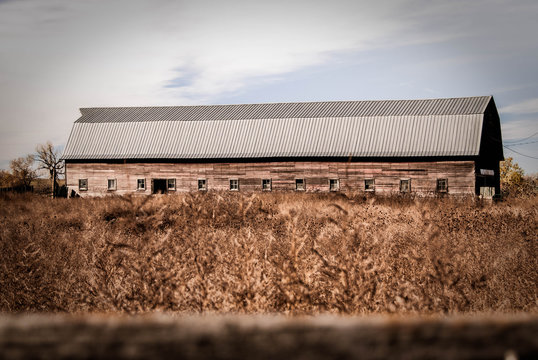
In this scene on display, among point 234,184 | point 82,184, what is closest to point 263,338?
point 234,184

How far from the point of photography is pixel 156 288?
19.8 ft

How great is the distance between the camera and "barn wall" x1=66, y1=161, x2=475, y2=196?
30.8 meters

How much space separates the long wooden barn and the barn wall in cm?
6

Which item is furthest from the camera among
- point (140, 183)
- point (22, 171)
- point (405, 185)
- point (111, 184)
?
point (22, 171)

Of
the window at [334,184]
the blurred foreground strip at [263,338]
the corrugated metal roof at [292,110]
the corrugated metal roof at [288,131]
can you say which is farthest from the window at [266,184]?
the blurred foreground strip at [263,338]

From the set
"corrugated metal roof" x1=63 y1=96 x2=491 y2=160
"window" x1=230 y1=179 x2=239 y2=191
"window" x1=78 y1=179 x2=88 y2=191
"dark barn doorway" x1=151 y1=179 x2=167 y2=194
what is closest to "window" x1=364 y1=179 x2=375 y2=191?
"corrugated metal roof" x1=63 y1=96 x2=491 y2=160

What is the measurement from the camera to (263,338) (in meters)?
0.96

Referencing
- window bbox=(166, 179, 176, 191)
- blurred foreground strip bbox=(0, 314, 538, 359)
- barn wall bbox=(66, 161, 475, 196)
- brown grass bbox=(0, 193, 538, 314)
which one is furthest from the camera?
window bbox=(166, 179, 176, 191)

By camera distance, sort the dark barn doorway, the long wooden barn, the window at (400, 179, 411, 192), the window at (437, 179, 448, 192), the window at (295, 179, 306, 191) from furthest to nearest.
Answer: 1. the dark barn doorway
2. the window at (295, 179, 306, 191)
3. the long wooden barn
4. the window at (400, 179, 411, 192)
5. the window at (437, 179, 448, 192)

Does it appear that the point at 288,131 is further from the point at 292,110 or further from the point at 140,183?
the point at 140,183

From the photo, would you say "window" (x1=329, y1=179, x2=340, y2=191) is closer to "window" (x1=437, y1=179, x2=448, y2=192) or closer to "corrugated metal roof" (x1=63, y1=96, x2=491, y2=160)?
"corrugated metal roof" (x1=63, y1=96, x2=491, y2=160)

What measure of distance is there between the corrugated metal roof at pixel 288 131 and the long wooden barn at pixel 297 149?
2.7 inches

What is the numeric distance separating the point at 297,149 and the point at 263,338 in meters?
32.2

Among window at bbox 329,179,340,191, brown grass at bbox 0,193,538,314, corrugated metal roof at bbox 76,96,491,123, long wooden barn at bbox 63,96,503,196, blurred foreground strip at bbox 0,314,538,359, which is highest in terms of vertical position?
corrugated metal roof at bbox 76,96,491,123
